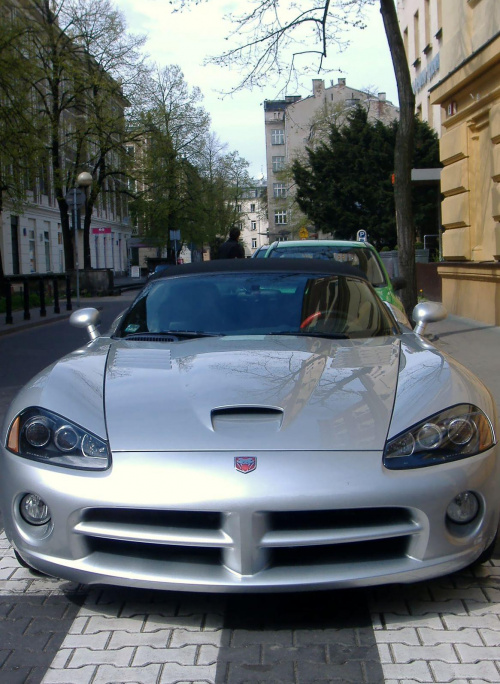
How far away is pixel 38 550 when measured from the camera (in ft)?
10.1

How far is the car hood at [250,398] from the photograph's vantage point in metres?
3.01

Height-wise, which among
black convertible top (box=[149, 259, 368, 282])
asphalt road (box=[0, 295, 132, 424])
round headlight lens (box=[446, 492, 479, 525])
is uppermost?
black convertible top (box=[149, 259, 368, 282])

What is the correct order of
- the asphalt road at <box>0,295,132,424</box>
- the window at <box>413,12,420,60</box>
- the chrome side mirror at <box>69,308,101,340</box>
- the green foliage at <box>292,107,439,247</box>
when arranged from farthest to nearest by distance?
the green foliage at <box>292,107,439,247</box>, the window at <box>413,12,420,60</box>, the asphalt road at <box>0,295,132,424</box>, the chrome side mirror at <box>69,308,101,340</box>

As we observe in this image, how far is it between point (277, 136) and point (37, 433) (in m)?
116

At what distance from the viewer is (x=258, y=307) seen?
178 inches

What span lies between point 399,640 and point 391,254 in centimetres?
2123

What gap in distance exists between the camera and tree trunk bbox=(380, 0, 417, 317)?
13281 mm

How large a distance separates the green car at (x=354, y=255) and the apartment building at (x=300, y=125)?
239 inches

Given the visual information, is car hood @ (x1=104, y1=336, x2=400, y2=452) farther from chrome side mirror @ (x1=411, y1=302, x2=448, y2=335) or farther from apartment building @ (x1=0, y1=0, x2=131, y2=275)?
apartment building @ (x1=0, y1=0, x2=131, y2=275)

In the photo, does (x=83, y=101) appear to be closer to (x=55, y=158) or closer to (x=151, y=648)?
(x=55, y=158)

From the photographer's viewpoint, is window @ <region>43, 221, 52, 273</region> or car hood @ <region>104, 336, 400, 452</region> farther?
window @ <region>43, 221, 52, 273</region>

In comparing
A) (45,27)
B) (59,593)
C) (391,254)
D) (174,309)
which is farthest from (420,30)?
(59,593)

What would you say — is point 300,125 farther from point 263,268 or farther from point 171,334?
point 171,334

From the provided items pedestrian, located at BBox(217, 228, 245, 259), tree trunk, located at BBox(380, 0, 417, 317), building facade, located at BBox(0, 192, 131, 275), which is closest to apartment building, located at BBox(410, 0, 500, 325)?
tree trunk, located at BBox(380, 0, 417, 317)
